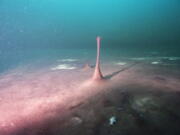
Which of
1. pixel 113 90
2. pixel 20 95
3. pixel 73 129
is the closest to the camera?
pixel 73 129

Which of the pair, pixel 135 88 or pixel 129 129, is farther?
pixel 135 88

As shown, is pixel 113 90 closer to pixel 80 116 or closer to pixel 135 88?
pixel 135 88

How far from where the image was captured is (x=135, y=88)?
594 centimetres

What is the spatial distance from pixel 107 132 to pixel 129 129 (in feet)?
1.74

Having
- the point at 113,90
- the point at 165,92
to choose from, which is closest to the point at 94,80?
the point at 113,90

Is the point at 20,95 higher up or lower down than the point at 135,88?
lower down

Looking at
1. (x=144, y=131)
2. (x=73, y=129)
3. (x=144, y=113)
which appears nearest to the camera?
(x=144, y=131)

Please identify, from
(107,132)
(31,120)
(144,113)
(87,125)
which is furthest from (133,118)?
(31,120)

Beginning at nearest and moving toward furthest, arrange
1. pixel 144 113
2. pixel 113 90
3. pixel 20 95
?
pixel 144 113, pixel 113 90, pixel 20 95

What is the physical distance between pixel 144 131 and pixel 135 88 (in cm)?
234

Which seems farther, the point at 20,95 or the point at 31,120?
the point at 20,95

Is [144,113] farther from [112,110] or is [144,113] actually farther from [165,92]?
[165,92]

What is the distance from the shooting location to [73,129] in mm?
4020

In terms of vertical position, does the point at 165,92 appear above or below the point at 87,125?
above
